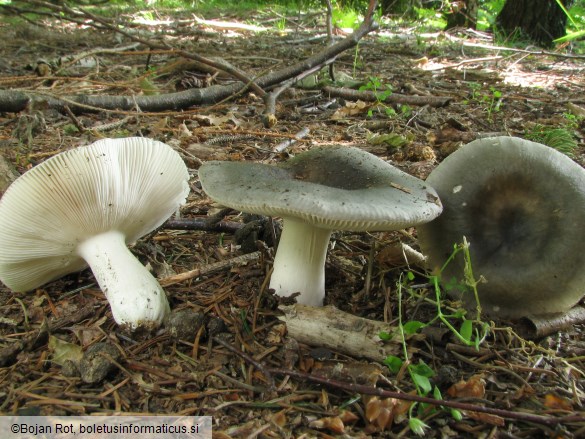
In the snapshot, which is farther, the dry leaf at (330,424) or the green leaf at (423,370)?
the green leaf at (423,370)

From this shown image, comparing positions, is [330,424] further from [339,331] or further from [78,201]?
[78,201]

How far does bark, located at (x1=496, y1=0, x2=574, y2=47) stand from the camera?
9578 millimetres

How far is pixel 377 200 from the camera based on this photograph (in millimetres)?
1699

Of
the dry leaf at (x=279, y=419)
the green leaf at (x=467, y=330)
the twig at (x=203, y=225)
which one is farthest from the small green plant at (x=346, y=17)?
the dry leaf at (x=279, y=419)

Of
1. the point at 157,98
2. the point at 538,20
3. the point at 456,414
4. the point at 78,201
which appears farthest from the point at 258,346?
the point at 538,20

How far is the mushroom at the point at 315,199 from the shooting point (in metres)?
1.62

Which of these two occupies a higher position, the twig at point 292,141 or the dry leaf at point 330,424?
the twig at point 292,141

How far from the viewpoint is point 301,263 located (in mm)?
2141

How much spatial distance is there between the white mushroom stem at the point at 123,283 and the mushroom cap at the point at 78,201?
7 centimetres

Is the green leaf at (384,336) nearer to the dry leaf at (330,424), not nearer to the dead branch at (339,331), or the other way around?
the dead branch at (339,331)

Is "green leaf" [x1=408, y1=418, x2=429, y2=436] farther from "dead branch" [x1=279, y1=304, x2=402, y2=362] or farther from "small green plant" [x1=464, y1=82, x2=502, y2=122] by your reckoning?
"small green plant" [x1=464, y1=82, x2=502, y2=122]

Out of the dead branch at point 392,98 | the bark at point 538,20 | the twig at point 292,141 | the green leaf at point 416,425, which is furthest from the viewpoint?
the bark at point 538,20

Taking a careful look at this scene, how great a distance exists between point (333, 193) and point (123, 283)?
1.07 meters

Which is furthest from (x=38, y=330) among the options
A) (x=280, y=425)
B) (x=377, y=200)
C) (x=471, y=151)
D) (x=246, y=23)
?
(x=246, y=23)
